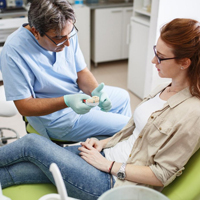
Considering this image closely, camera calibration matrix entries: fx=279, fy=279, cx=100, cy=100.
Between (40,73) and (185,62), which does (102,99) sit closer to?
(40,73)

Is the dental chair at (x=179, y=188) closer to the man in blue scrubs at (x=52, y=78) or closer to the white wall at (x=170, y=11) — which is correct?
the man in blue scrubs at (x=52, y=78)

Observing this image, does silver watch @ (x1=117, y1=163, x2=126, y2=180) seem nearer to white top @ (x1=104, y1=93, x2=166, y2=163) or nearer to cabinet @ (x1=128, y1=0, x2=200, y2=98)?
white top @ (x1=104, y1=93, x2=166, y2=163)

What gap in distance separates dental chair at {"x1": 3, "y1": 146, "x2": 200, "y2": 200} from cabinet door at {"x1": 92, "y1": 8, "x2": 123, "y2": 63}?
2.70 m

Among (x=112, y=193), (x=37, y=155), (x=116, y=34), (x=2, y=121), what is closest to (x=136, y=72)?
(x=116, y=34)

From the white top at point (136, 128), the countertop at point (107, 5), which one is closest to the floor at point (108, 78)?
the countertop at point (107, 5)

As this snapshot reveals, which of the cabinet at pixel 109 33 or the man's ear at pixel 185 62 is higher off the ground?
the man's ear at pixel 185 62

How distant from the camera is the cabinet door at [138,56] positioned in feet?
9.25

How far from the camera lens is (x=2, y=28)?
2990 mm

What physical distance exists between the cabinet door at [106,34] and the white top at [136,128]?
8.12ft

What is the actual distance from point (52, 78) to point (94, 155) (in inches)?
20.4

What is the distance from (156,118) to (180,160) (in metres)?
0.21

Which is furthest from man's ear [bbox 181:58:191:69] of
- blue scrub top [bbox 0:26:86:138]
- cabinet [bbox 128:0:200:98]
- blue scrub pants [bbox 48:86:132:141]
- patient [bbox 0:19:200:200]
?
cabinet [bbox 128:0:200:98]

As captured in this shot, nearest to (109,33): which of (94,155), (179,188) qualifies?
(94,155)

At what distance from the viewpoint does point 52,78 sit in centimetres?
156
